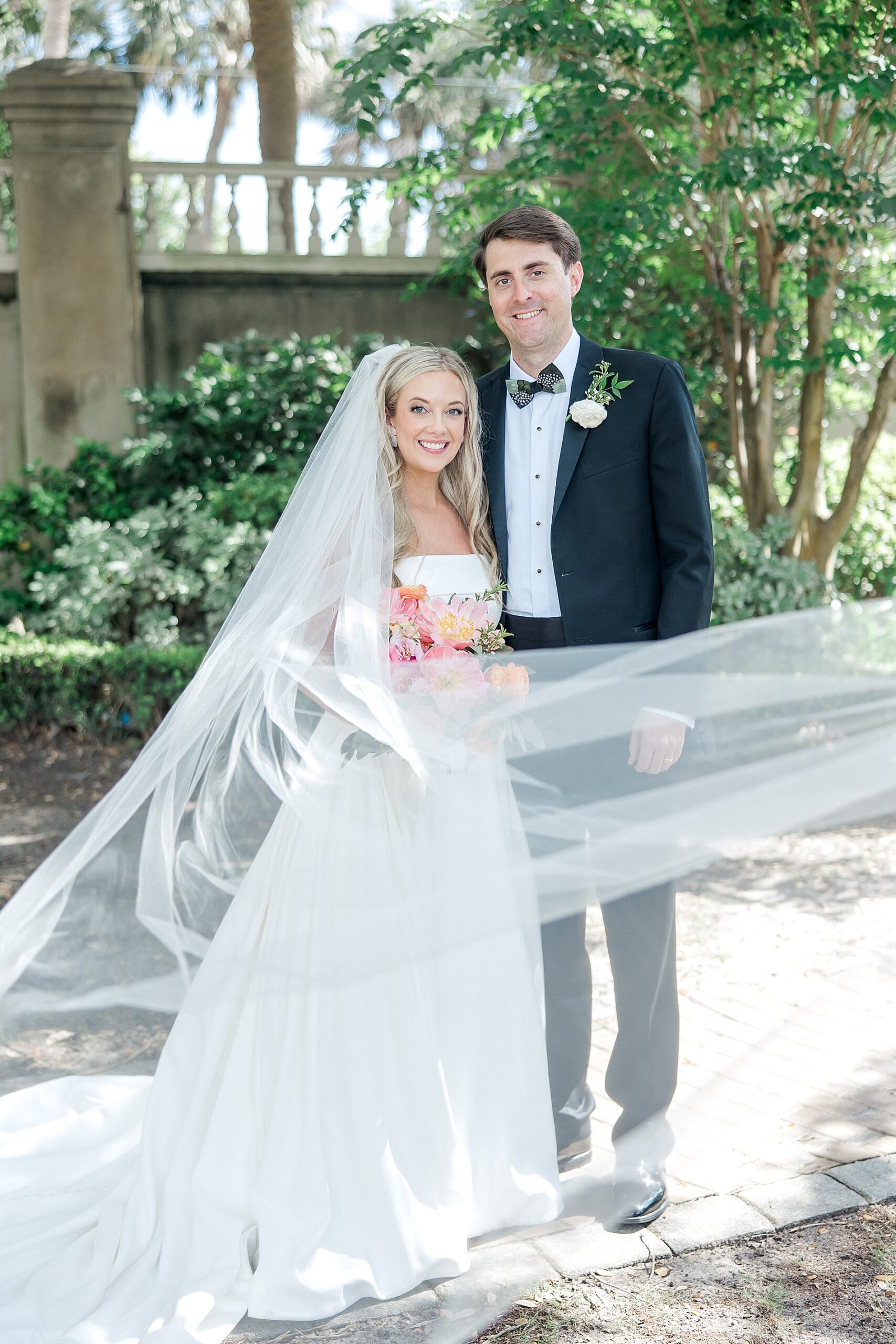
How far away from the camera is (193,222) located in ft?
31.6

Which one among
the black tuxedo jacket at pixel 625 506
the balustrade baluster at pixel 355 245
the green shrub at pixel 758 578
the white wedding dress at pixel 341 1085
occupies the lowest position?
the white wedding dress at pixel 341 1085

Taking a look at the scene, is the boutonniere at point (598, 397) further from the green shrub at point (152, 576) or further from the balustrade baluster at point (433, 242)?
the balustrade baluster at point (433, 242)

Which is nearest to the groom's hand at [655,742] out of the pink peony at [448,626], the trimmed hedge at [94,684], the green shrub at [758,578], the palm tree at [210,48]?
the pink peony at [448,626]

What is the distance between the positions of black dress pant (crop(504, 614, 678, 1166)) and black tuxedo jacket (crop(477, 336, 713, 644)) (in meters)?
0.12

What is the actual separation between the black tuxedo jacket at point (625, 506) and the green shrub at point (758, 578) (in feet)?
13.1

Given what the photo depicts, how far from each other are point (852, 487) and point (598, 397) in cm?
477

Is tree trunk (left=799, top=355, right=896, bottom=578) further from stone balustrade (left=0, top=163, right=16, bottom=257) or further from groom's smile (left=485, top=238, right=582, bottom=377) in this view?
stone balustrade (left=0, top=163, right=16, bottom=257)

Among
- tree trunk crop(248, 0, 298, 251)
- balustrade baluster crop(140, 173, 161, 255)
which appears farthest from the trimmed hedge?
tree trunk crop(248, 0, 298, 251)

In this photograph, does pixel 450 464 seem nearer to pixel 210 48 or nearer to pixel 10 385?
pixel 10 385

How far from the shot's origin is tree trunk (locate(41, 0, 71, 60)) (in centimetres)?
1820

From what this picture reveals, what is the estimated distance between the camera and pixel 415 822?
108 inches

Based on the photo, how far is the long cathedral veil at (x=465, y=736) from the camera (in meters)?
2.64

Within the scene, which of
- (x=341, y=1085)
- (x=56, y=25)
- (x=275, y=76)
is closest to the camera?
(x=341, y=1085)

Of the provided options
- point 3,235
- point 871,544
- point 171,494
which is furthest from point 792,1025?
point 3,235
